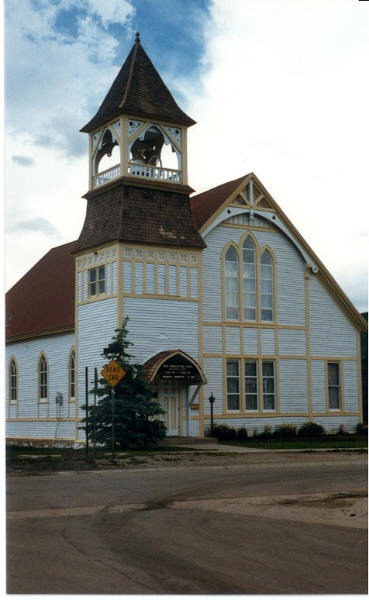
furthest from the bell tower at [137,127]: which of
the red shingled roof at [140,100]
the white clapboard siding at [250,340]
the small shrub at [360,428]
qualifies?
the small shrub at [360,428]

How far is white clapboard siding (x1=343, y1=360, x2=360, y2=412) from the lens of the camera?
3581 centimetres

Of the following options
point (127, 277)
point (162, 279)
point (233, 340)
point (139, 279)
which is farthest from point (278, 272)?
point (127, 277)

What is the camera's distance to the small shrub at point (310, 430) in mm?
33750

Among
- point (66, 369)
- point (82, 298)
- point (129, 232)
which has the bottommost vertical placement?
point (66, 369)

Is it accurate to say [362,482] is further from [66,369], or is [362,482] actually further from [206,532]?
[66,369]

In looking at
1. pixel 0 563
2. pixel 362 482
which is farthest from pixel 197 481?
pixel 0 563

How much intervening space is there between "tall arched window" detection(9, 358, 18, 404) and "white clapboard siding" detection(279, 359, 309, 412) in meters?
11.1

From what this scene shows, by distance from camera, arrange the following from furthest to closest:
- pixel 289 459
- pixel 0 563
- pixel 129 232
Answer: pixel 129 232 → pixel 289 459 → pixel 0 563

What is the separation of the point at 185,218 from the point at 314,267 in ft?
21.9

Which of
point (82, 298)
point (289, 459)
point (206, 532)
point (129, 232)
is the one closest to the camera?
point (206, 532)

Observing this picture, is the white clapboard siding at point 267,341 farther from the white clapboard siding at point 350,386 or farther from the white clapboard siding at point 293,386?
the white clapboard siding at point 350,386

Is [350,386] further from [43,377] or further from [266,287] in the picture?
[43,377]

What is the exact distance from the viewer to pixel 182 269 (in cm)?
3052

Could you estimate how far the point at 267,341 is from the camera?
3372 cm
